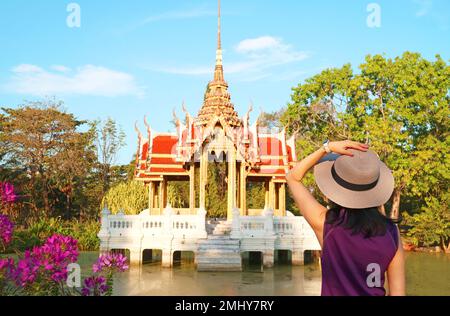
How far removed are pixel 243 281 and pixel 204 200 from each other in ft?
16.4

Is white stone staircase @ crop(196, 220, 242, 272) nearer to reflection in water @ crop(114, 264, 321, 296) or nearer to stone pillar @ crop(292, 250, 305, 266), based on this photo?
reflection in water @ crop(114, 264, 321, 296)

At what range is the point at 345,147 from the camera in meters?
2.37

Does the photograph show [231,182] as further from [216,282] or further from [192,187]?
[216,282]

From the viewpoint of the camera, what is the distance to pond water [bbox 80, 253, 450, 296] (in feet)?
34.1

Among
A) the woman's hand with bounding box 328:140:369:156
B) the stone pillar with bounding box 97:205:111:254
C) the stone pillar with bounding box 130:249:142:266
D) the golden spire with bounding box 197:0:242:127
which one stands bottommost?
the stone pillar with bounding box 130:249:142:266

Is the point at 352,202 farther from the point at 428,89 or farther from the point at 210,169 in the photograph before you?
the point at 210,169

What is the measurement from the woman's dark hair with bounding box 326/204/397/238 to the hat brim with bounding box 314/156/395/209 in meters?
0.05

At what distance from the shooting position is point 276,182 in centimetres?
1786

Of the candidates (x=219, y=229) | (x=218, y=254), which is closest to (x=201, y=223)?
(x=219, y=229)

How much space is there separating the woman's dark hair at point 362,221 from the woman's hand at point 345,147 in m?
0.28

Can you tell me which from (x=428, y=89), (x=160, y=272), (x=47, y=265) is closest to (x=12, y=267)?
(x=47, y=265)

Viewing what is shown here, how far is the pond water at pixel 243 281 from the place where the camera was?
34.1 ft

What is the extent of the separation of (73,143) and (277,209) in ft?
63.6

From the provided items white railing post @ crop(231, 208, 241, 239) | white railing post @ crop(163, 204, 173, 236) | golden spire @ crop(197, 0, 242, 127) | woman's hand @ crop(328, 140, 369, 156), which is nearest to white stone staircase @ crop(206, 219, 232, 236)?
white railing post @ crop(231, 208, 241, 239)
